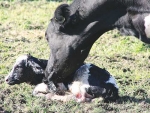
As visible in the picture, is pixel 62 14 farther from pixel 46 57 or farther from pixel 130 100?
pixel 46 57

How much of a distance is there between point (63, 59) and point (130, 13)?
975 millimetres

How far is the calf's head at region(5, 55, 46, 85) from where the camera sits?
5773 mm

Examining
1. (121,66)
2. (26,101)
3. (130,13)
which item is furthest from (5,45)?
(130,13)

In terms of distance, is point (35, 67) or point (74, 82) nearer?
point (74, 82)

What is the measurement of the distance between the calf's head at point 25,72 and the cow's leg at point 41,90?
13 centimetres

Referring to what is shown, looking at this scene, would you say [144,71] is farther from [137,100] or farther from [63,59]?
[63,59]

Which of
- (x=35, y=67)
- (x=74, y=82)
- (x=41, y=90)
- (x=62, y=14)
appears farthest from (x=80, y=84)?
(x=62, y=14)

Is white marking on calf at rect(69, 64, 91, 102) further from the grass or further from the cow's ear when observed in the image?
the cow's ear

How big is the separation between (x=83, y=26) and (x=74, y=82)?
81cm

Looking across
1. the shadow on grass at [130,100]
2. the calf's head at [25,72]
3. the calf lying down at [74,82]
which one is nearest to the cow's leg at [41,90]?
the calf lying down at [74,82]

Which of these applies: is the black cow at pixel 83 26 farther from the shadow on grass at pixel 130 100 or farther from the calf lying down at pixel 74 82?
the shadow on grass at pixel 130 100

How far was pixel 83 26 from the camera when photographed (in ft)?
17.2

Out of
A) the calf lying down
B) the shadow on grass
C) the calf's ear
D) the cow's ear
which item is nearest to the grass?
the shadow on grass

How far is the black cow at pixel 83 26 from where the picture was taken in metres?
4.96
